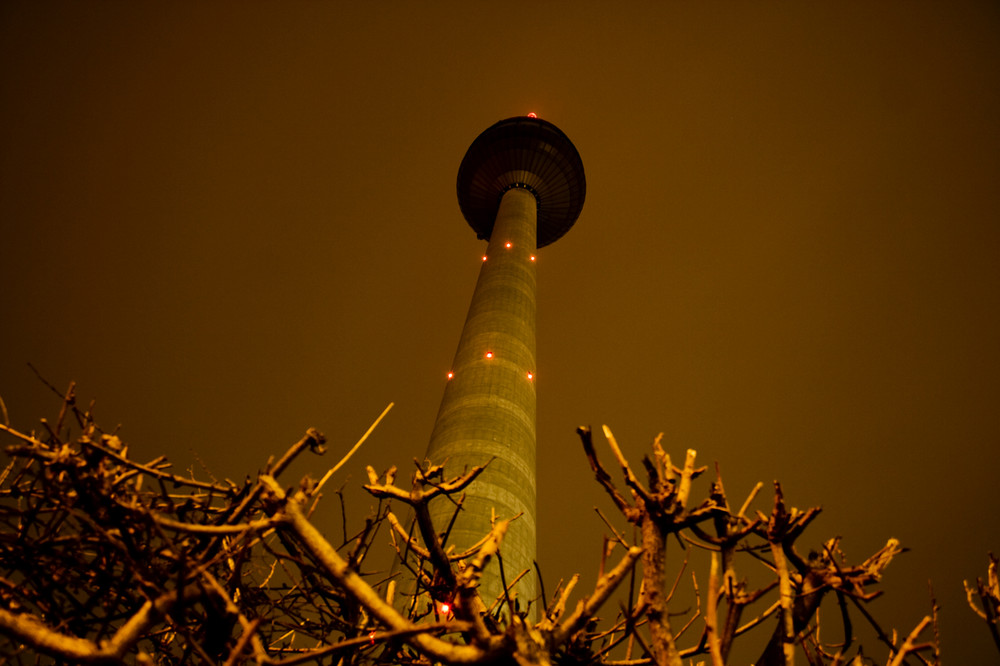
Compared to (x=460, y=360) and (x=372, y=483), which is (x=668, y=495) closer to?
(x=372, y=483)

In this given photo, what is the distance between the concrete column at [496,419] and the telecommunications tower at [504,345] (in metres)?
0.03

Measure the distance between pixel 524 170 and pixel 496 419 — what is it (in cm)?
1779

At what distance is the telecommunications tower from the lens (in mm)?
11070

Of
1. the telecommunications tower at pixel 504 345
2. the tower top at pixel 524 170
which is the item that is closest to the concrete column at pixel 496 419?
the telecommunications tower at pixel 504 345

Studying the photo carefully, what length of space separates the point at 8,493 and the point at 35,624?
1562 mm

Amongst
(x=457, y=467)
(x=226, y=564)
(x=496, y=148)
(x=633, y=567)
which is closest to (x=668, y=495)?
(x=633, y=567)

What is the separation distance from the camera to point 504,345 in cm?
1596

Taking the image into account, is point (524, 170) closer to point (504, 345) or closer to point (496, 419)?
point (504, 345)

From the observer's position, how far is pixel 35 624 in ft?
6.82

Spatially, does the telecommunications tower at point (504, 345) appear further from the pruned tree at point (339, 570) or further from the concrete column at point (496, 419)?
the pruned tree at point (339, 570)

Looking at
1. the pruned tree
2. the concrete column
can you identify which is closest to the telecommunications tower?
the concrete column

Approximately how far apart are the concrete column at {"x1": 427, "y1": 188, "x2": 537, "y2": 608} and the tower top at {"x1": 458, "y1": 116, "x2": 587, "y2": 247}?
8.73m

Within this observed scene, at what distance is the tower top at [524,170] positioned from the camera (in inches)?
1089

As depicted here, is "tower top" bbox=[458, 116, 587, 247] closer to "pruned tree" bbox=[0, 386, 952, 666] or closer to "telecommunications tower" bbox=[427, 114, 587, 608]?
"telecommunications tower" bbox=[427, 114, 587, 608]
